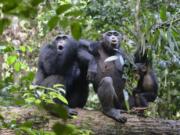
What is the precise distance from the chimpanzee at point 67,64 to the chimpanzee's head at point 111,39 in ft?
1.13

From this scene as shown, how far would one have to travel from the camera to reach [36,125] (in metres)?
5.33

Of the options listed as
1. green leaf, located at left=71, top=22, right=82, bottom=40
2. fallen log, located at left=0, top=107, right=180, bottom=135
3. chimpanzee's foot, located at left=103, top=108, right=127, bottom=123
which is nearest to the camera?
green leaf, located at left=71, top=22, right=82, bottom=40

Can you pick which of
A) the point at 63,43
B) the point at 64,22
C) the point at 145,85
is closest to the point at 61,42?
the point at 63,43

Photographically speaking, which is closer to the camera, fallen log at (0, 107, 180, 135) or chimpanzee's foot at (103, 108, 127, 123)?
fallen log at (0, 107, 180, 135)

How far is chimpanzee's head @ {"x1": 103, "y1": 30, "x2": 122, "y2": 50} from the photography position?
6625mm

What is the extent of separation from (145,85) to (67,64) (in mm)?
1304

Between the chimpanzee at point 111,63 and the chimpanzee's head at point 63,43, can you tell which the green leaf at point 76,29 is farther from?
the chimpanzee's head at point 63,43

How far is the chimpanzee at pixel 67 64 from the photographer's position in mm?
6703

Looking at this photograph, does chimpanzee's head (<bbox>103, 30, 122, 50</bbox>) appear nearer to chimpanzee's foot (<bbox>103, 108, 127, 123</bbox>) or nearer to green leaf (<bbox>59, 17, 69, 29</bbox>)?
chimpanzee's foot (<bbox>103, 108, 127, 123</bbox>)

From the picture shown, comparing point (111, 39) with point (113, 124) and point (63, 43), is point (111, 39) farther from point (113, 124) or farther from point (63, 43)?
point (113, 124)

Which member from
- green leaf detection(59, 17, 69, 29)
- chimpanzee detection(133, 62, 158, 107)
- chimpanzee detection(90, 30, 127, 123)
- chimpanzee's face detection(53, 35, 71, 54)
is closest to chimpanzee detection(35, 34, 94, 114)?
chimpanzee's face detection(53, 35, 71, 54)

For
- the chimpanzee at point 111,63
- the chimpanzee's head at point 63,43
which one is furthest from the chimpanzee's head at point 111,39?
the chimpanzee's head at point 63,43

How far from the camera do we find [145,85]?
6566 mm

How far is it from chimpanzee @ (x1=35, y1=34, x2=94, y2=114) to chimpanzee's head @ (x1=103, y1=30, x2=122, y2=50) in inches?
13.5
